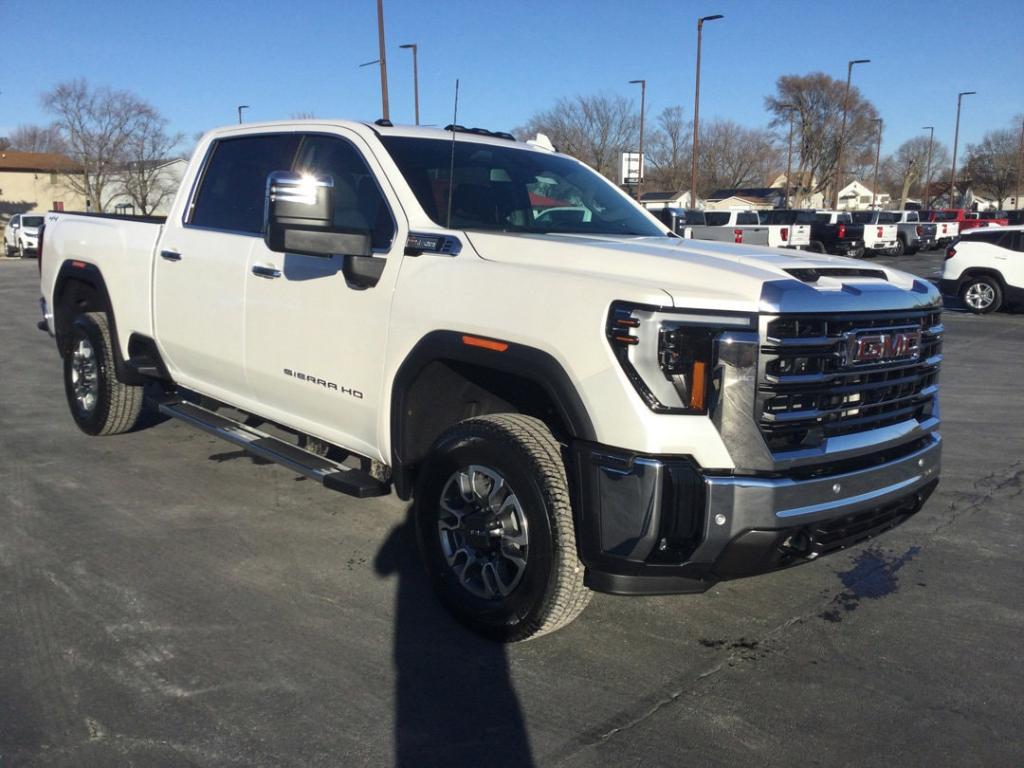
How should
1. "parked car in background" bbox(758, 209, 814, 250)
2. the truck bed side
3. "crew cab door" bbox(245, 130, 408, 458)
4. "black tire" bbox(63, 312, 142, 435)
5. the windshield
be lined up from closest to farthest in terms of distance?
"crew cab door" bbox(245, 130, 408, 458), the windshield, the truck bed side, "black tire" bbox(63, 312, 142, 435), "parked car in background" bbox(758, 209, 814, 250)

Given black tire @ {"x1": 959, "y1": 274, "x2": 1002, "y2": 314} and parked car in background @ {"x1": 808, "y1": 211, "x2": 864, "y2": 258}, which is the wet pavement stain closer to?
black tire @ {"x1": 959, "y1": 274, "x2": 1002, "y2": 314}

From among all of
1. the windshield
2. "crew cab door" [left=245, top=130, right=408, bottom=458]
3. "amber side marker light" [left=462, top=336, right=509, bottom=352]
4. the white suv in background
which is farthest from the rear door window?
the white suv in background

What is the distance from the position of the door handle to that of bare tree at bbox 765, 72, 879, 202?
2584 inches

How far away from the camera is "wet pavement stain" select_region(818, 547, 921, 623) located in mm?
3996

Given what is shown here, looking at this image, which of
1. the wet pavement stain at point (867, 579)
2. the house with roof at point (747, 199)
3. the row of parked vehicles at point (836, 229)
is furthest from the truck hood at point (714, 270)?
the house with roof at point (747, 199)

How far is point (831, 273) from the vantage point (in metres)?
3.38

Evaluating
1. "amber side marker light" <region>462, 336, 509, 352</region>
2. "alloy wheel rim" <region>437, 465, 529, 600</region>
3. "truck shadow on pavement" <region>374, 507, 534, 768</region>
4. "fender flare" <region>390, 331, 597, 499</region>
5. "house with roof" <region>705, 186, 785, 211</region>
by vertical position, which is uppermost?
"house with roof" <region>705, 186, 785, 211</region>

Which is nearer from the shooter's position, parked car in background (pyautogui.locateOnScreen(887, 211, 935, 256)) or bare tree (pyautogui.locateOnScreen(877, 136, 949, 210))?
parked car in background (pyautogui.locateOnScreen(887, 211, 935, 256))

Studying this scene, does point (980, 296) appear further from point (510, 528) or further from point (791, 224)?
point (510, 528)

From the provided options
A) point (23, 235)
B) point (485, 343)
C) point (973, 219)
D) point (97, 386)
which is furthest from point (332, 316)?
point (973, 219)

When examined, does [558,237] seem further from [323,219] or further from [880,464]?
[880,464]

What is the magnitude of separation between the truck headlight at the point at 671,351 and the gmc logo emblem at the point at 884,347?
499mm

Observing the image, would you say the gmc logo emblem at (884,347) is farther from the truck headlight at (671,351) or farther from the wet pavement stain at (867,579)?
the wet pavement stain at (867,579)

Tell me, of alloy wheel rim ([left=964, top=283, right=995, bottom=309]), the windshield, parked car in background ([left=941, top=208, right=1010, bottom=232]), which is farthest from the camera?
parked car in background ([left=941, top=208, right=1010, bottom=232])
